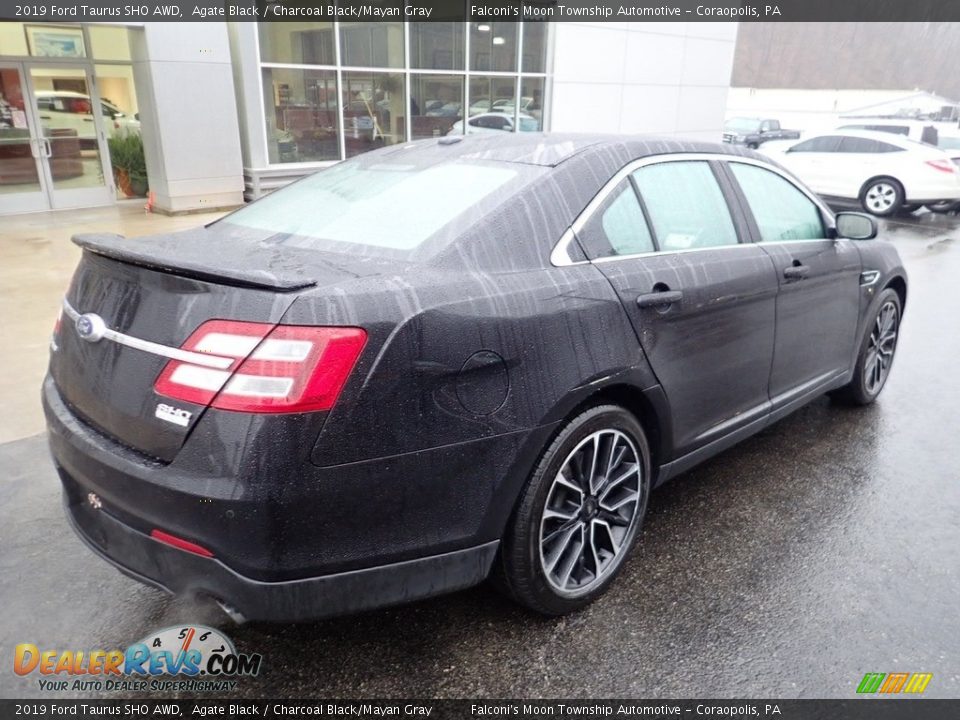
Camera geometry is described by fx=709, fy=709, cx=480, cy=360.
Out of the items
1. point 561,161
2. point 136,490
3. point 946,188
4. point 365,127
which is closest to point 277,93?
point 365,127

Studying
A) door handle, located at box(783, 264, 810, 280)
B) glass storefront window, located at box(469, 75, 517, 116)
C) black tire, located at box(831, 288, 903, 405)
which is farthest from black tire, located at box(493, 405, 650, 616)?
glass storefront window, located at box(469, 75, 517, 116)

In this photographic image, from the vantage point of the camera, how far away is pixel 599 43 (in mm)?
15539

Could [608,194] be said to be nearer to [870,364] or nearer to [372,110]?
[870,364]

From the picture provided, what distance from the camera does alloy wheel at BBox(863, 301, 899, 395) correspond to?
448cm

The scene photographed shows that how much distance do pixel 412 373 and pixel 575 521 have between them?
96 cm

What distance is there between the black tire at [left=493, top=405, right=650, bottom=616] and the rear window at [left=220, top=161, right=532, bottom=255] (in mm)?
848

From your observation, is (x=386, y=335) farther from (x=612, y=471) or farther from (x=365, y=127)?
(x=365, y=127)

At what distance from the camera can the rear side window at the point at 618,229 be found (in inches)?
102

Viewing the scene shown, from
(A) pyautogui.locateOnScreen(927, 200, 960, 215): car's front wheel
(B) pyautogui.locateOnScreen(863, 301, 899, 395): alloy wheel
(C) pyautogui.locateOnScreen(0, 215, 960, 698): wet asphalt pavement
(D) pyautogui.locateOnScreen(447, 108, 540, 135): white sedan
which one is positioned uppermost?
(D) pyautogui.locateOnScreen(447, 108, 540, 135): white sedan

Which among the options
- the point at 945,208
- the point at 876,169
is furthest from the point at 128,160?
the point at 945,208

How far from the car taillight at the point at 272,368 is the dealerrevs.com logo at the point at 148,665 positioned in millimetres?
1019

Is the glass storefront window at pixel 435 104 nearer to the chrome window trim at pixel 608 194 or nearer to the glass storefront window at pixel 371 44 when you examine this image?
the glass storefront window at pixel 371 44

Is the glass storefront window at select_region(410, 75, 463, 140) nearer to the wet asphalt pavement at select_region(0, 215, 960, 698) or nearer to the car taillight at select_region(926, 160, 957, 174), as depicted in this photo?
the car taillight at select_region(926, 160, 957, 174)

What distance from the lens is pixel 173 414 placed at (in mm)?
1899
